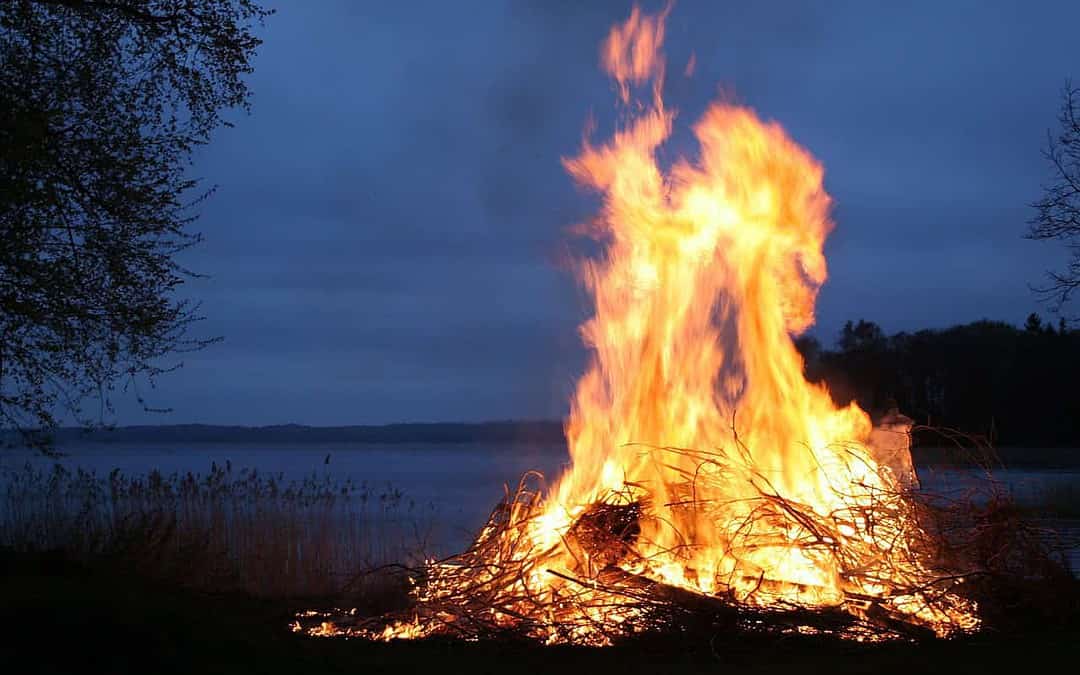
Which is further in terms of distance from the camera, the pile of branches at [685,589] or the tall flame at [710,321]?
the tall flame at [710,321]

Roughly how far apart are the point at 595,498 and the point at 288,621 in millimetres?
2529

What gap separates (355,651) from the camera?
6293 mm

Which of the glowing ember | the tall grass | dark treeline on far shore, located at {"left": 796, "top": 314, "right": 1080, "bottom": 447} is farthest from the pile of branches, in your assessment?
dark treeline on far shore, located at {"left": 796, "top": 314, "right": 1080, "bottom": 447}

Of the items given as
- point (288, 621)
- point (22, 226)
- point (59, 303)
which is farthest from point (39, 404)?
point (288, 621)

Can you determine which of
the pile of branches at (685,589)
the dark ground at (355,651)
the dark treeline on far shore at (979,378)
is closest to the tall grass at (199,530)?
the pile of branches at (685,589)

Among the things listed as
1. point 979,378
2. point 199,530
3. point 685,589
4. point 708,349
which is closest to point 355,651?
point 685,589

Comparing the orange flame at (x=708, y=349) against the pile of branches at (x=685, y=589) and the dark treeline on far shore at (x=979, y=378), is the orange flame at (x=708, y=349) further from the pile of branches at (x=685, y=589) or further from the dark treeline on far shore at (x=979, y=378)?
the dark treeline on far shore at (x=979, y=378)

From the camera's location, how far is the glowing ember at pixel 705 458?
6.72 metres

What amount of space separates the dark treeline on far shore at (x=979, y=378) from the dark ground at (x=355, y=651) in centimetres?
2729

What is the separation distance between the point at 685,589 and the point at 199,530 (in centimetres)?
650

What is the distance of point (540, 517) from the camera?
750 centimetres

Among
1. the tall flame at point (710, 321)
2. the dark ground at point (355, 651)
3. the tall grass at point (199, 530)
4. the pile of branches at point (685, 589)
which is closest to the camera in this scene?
the dark ground at point (355, 651)

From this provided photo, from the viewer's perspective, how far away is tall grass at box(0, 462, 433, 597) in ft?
33.4

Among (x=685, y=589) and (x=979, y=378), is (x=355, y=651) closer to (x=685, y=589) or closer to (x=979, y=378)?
(x=685, y=589)
